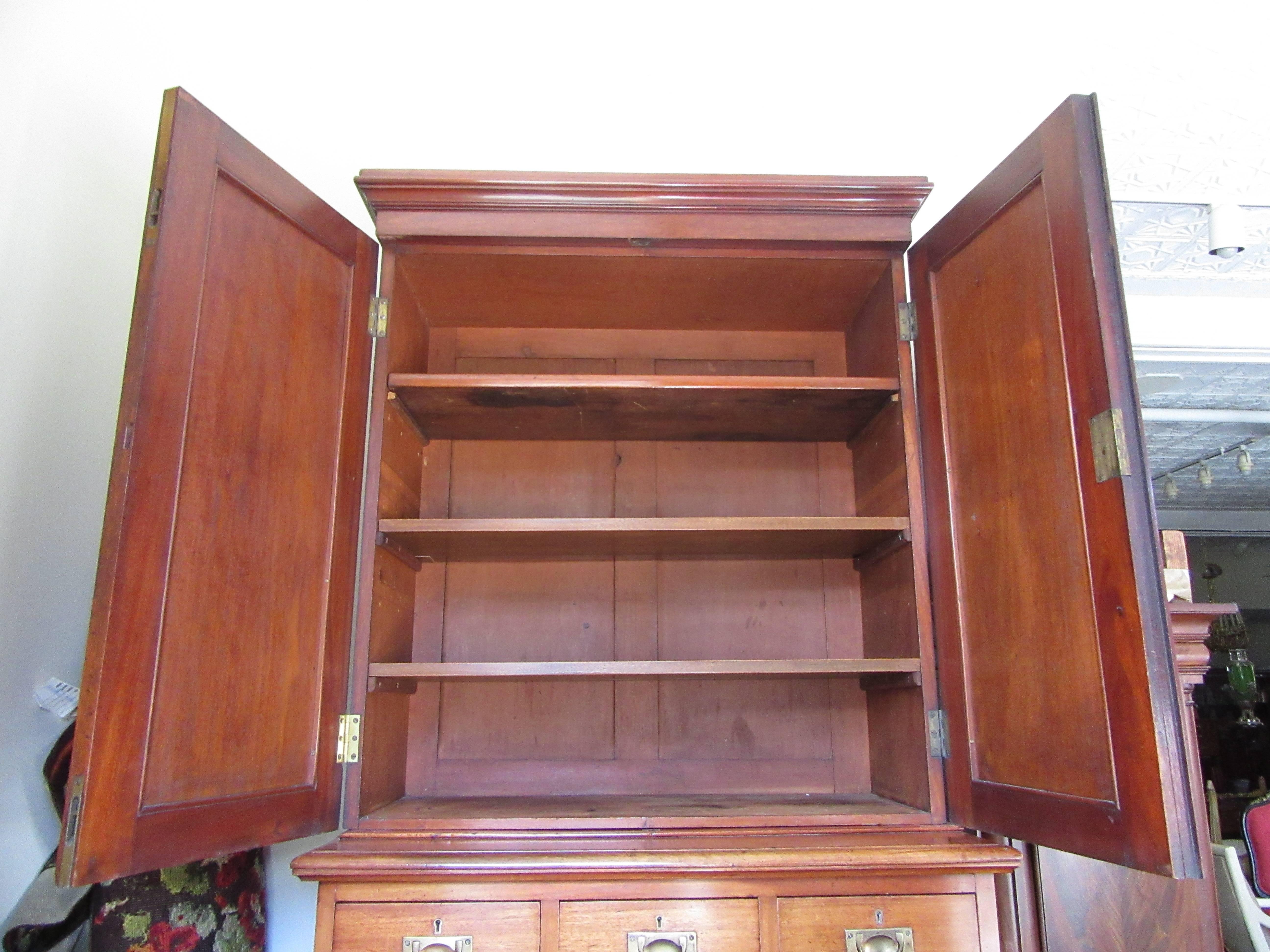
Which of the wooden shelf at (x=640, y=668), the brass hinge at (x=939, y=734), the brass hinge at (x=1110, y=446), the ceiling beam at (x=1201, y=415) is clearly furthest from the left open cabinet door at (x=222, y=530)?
the ceiling beam at (x=1201, y=415)

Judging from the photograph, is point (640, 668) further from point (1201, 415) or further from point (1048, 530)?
point (1201, 415)

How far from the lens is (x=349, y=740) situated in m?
1.40

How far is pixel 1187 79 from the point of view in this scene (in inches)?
94.1

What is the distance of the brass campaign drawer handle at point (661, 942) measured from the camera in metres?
1.24

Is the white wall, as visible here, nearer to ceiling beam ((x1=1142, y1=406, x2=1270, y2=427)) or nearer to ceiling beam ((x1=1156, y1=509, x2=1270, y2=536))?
ceiling beam ((x1=1142, y1=406, x2=1270, y2=427))

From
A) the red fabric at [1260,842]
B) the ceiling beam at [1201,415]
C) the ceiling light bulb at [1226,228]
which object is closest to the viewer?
the ceiling light bulb at [1226,228]

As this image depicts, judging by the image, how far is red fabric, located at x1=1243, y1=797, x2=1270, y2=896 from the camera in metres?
3.02

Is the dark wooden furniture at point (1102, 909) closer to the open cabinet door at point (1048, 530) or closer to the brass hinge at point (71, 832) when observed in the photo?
the open cabinet door at point (1048, 530)

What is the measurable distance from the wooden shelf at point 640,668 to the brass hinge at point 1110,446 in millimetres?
500

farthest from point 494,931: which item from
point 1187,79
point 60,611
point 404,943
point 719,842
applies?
point 1187,79

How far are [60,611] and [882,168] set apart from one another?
81.8 inches

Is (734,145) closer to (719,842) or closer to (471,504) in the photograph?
(471,504)

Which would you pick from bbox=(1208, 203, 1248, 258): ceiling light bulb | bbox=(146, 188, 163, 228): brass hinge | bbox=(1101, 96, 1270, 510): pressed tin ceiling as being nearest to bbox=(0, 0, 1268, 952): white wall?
bbox=(1101, 96, 1270, 510): pressed tin ceiling

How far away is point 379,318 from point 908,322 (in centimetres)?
95
